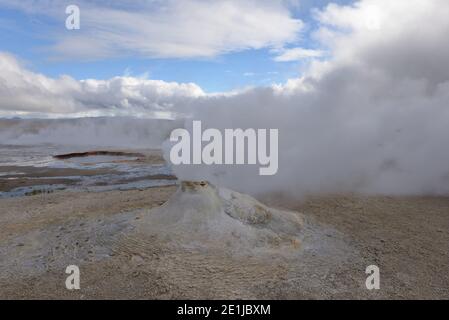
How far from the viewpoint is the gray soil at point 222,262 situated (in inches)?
150

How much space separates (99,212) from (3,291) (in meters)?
2.76

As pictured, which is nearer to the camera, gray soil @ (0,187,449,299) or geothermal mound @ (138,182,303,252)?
gray soil @ (0,187,449,299)

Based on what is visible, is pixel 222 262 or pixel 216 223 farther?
pixel 216 223

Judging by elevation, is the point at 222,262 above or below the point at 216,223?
below

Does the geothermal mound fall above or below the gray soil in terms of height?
above

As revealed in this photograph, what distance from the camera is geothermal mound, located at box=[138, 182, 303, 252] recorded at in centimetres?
464

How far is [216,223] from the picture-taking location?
484cm

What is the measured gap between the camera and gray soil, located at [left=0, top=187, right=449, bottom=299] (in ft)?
Answer: 12.5

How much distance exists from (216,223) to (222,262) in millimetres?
684

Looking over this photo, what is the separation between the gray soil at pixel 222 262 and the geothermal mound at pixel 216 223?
6.0 inches

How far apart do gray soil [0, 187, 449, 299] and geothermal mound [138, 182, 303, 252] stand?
152 mm

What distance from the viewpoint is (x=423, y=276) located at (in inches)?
164

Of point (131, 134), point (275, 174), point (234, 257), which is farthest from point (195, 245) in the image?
point (131, 134)

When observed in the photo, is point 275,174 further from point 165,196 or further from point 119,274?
point 119,274
